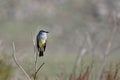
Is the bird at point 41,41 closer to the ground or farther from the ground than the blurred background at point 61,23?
farther from the ground

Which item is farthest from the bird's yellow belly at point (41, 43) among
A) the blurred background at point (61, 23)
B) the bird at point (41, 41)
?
the blurred background at point (61, 23)

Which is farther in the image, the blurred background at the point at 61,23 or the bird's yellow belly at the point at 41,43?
the blurred background at the point at 61,23

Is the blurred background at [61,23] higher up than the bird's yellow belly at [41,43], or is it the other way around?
the bird's yellow belly at [41,43]

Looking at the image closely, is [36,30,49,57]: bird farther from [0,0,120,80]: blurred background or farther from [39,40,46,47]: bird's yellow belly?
[0,0,120,80]: blurred background

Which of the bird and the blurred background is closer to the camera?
the bird

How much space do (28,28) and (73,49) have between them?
71.8 inches

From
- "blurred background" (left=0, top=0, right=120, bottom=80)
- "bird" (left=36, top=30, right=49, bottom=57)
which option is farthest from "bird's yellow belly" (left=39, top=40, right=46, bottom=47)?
"blurred background" (left=0, top=0, right=120, bottom=80)

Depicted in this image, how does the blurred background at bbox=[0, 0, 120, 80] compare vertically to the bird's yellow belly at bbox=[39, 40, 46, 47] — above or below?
below

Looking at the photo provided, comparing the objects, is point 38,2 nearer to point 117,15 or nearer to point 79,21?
point 79,21

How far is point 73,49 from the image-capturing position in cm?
2623

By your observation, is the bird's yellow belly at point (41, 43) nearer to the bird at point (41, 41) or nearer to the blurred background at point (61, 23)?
the bird at point (41, 41)

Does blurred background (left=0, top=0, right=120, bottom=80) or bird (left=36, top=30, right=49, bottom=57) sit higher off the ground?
bird (left=36, top=30, right=49, bottom=57)

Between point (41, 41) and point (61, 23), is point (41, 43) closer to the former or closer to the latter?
point (41, 41)

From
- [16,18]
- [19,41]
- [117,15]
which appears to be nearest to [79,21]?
[16,18]
